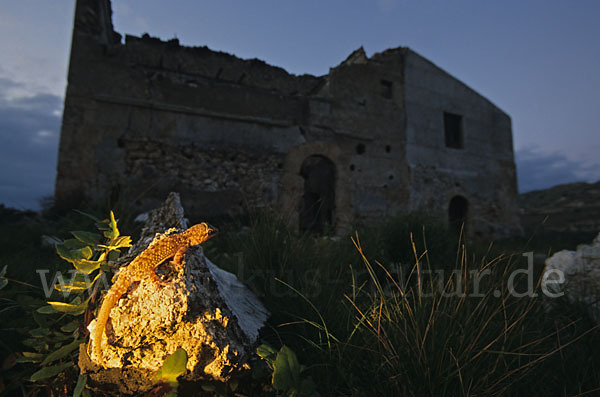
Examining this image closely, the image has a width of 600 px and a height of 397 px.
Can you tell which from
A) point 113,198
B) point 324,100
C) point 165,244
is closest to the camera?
point 165,244

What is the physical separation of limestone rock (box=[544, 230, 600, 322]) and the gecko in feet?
8.95

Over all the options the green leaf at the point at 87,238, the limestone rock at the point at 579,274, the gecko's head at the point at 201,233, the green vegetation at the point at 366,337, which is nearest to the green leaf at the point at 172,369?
the green vegetation at the point at 366,337

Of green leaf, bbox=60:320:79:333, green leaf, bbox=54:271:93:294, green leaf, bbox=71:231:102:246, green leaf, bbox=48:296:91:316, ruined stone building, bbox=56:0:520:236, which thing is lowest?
green leaf, bbox=60:320:79:333

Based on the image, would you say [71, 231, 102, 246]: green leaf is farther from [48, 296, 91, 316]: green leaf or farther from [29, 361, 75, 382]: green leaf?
[29, 361, 75, 382]: green leaf

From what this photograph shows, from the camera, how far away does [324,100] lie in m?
8.72

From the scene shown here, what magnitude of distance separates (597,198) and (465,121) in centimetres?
1319

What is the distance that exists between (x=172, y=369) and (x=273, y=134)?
7439 mm

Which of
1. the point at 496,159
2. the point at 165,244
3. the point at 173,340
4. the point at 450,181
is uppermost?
the point at 496,159

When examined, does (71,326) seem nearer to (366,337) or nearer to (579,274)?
(366,337)

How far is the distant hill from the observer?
13.9 m

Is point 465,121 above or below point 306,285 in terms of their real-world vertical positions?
above

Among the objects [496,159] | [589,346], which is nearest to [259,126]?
[589,346]

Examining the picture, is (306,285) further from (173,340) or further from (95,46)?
(95,46)

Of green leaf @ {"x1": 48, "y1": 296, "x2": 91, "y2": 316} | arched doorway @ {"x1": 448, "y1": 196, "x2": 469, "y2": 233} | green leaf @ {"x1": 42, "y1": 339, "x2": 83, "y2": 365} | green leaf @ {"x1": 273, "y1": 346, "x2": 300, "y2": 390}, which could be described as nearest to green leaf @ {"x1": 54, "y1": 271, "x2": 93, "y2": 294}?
green leaf @ {"x1": 48, "y1": 296, "x2": 91, "y2": 316}
